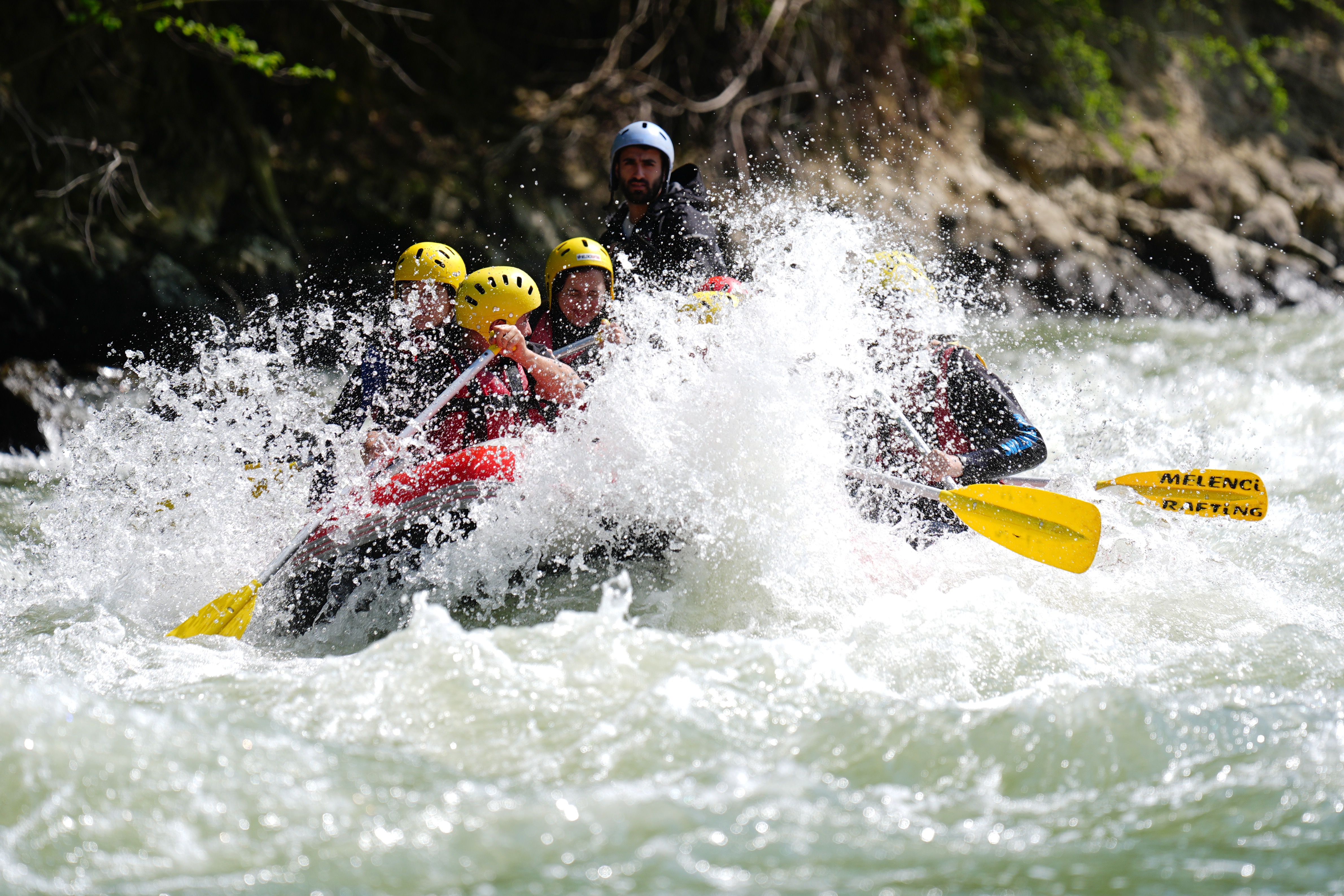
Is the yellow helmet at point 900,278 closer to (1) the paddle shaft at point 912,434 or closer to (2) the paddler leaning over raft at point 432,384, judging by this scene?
(1) the paddle shaft at point 912,434

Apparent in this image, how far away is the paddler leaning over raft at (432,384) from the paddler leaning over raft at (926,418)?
4.03 feet

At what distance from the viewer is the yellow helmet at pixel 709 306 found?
4348 mm

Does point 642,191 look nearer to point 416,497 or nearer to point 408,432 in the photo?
point 408,432

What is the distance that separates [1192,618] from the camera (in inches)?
153

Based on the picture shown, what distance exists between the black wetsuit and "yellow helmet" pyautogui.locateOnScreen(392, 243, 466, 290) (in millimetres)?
1718

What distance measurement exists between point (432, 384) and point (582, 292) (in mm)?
765

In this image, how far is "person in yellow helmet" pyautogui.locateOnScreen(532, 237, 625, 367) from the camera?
454cm

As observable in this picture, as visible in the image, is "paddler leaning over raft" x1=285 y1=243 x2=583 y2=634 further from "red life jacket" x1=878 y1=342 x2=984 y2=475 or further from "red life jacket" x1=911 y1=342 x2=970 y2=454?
"red life jacket" x1=911 y1=342 x2=970 y2=454

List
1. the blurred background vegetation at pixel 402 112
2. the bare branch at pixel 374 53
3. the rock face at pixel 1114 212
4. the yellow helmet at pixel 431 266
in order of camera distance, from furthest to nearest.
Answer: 1. the rock face at pixel 1114 212
2. the bare branch at pixel 374 53
3. the blurred background vegetation at pixel 402 112
4. the yellow helmet at pixel 431 266

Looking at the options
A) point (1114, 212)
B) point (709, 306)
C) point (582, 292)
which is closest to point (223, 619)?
point (582, 292)

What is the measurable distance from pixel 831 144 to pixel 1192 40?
20.2 feet

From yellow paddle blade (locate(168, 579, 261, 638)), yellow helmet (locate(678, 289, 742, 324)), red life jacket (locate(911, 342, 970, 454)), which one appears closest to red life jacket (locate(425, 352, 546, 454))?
yellow helmet (locate(678, 289, 742, 324))

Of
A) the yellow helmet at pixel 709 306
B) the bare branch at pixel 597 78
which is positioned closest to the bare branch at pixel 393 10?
the bare branch at pixel 597 78

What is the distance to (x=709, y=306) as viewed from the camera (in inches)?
172
